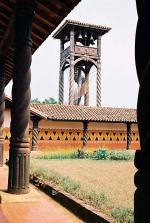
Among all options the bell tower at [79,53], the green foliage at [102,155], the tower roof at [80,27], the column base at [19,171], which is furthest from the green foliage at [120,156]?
the column base at [19,171]

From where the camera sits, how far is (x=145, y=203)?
0.92 metres

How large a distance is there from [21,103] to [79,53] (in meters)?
22.8

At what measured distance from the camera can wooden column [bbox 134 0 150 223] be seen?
902 mm

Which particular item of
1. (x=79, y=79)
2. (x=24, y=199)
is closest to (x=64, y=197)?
(x=24, y=199)

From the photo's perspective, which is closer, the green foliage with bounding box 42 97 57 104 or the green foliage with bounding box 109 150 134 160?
the green foliage with bounding box 109 150 134 160

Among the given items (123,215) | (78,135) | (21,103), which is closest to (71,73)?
(78,135)

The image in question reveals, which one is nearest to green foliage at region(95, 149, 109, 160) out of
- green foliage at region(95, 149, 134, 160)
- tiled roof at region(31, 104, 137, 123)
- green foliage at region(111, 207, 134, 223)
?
green foliage at region(95, 149, 134, 160)

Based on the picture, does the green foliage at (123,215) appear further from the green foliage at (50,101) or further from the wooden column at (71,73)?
the green foliage at (50,101)

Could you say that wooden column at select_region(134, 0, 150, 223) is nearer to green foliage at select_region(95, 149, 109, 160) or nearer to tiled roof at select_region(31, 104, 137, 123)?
green foliage at select_region(95, 149, 109, 160)

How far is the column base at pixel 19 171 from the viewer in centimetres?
490

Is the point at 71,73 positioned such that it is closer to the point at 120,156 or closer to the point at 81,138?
the point at 81,138

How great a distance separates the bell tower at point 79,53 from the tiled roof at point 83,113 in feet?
13.5

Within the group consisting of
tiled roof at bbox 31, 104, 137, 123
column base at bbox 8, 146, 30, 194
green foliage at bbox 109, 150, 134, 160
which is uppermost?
tiled roof at bbox 31, 104, 137, 123

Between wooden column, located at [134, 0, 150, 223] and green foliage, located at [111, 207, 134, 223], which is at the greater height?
wooden column, located at [134, 0, 150, 223]
